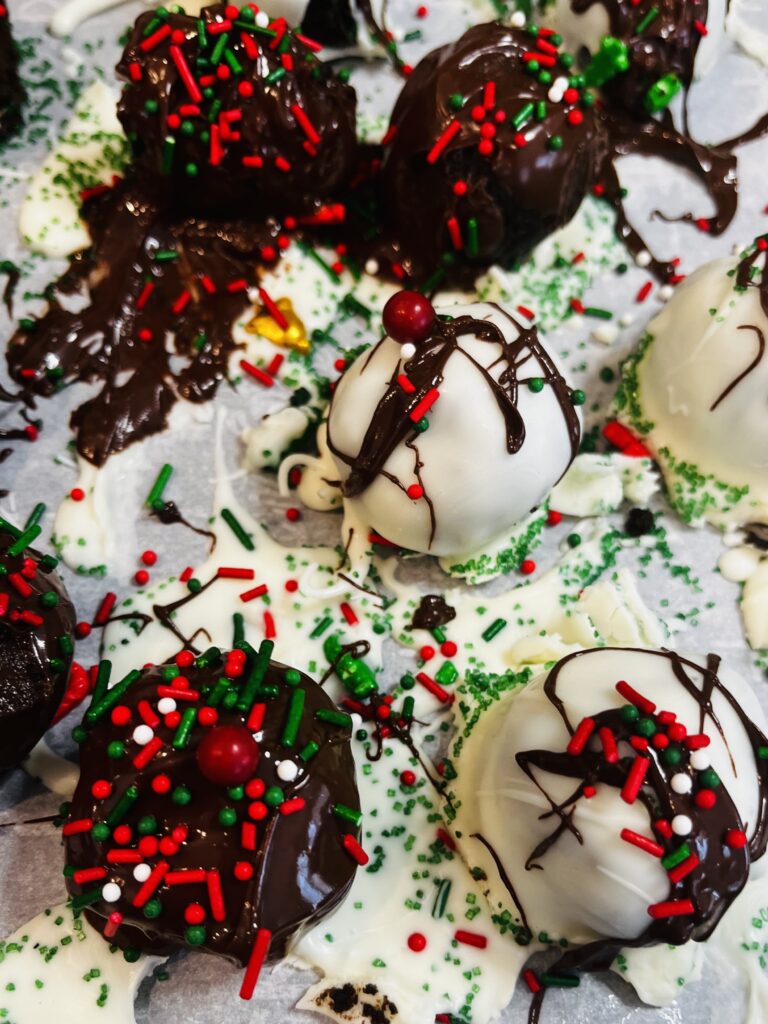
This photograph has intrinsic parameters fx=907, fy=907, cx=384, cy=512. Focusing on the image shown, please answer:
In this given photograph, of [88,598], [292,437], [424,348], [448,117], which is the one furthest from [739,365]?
[88,598]

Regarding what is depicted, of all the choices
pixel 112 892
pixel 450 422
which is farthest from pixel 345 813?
pixel 450 422

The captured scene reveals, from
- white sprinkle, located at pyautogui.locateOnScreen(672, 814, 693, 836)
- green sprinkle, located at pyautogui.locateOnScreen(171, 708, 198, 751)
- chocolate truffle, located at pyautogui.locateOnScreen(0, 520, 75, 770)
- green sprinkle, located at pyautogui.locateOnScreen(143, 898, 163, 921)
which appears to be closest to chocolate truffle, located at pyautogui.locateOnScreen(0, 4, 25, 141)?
chocolate truffle, located at pyautogui.locateOnScreen(0, 520, 75, 770)

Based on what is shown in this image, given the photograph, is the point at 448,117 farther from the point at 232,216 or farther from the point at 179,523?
the point at 179,523

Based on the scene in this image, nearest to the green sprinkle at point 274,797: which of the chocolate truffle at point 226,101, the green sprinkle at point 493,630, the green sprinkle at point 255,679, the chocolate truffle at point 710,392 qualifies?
the green sprinkle at point 255,679

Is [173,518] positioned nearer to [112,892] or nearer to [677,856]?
[112,892]

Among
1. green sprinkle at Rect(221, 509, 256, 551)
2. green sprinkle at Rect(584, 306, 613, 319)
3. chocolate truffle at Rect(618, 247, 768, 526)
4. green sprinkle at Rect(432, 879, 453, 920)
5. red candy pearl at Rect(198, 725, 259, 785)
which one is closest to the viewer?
red candy pearl at Rect(198, 725, 259, 785)

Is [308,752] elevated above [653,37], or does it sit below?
below

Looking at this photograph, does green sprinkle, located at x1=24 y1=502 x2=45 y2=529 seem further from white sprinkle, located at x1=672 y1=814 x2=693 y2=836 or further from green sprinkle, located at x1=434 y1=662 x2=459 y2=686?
white sprinkle, located at x1=672 y1=814 x2=693 y2=836

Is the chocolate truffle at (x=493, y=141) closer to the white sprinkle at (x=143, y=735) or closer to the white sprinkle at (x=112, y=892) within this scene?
the white sprinkle at (x=143, y=735)
